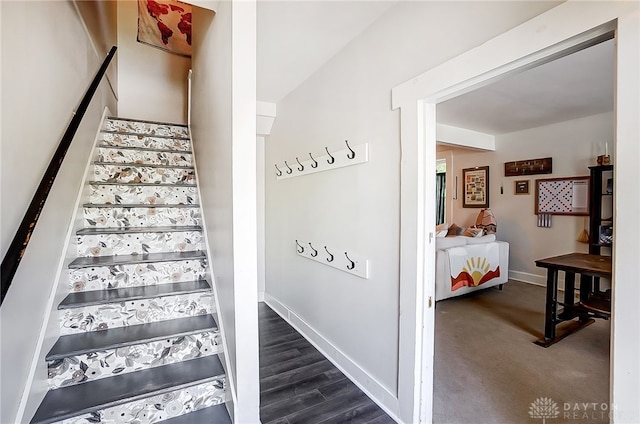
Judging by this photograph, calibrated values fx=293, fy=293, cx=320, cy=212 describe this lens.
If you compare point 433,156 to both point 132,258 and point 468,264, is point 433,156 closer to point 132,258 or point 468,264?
point 132,258

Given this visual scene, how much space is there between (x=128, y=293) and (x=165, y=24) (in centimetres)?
385

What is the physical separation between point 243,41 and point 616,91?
140cm

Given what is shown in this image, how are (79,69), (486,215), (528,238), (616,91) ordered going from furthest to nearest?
1. (486,215)
2. (528,238)
3. (79,69)
4. (616,91)

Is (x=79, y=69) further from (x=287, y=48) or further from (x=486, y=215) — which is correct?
(x=486, y=215)

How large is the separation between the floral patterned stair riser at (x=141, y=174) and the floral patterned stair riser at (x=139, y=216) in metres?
0.40

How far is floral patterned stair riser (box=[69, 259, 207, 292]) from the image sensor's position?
1.69m

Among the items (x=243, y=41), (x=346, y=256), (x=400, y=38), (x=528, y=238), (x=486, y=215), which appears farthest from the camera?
(x=486, y=215)

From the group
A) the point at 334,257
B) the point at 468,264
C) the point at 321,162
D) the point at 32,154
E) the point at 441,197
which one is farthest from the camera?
the point at 441,197

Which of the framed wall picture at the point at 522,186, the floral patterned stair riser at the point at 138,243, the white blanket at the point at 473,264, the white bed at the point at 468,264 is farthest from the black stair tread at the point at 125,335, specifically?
the framed wall picture at the point at 522,186

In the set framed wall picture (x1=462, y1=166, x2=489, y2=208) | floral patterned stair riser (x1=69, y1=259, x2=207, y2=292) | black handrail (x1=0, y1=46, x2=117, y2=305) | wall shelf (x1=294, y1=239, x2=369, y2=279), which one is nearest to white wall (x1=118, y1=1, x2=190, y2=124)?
wall shelf (x1=294, y1=239, x2=369, y2=279)

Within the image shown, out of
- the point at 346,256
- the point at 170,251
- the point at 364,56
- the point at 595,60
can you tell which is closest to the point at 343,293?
the point at 346,256

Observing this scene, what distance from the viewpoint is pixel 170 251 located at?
2.08m

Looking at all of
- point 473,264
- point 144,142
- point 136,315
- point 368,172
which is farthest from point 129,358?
point 473,264

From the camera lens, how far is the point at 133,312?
164 cm
